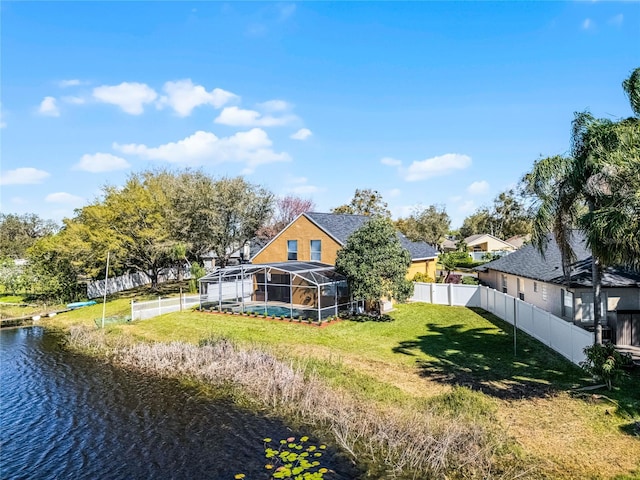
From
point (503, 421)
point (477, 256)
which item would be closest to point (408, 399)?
point (503, 421)

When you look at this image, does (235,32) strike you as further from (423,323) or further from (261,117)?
(423,323)

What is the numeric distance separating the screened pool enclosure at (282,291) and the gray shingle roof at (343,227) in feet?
8.59

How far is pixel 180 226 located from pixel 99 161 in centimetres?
999

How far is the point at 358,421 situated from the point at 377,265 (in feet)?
40.8

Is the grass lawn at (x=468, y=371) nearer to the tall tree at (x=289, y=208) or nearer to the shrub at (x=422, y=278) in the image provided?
the shrub at (x=422, y=278)

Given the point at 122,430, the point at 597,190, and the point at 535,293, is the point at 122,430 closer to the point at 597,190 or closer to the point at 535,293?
the point at 597,190

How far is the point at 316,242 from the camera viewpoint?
Result: 97.0 ft

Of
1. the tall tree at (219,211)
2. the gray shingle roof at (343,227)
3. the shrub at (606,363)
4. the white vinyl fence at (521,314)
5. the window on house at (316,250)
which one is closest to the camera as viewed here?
the shrub at (606,363)

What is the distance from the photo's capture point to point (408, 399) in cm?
1248

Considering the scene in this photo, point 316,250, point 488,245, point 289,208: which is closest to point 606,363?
point 316,250

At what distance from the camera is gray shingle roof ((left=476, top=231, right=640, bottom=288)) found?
17.7 meters

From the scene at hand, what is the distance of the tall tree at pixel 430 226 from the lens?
6488 centimetres

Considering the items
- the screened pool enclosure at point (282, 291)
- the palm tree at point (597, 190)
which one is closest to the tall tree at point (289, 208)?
the screened pool enclosure at point (282, 291)

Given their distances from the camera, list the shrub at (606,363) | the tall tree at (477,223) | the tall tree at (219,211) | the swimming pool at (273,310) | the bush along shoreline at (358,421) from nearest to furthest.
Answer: the bush along shoreline at (358,421) < the shrub at (606,363) < the swimming pool at (273,310) < the tall tree at (219,211) < the tall tree at (477,223)
